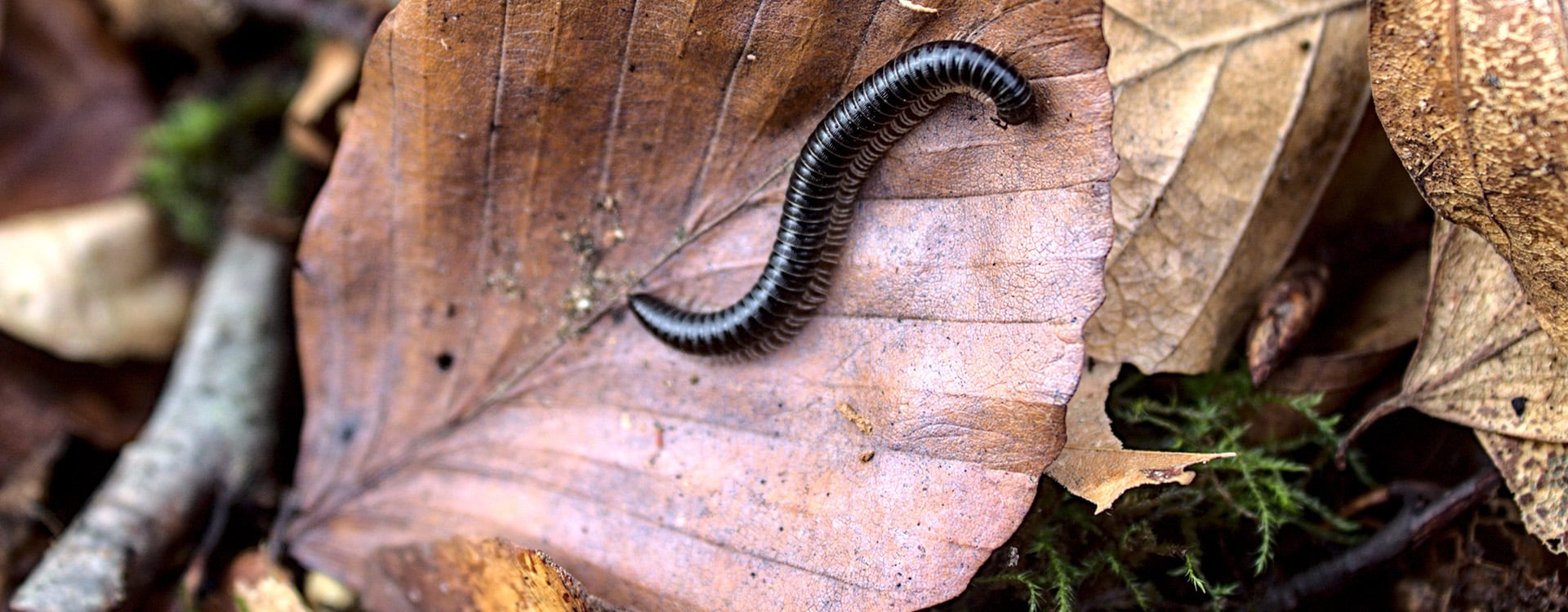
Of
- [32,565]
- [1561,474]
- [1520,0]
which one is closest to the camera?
[1520,0]

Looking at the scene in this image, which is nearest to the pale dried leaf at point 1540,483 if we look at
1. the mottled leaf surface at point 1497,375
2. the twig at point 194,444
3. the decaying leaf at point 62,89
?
the mottled leaf surface at point 1497,375

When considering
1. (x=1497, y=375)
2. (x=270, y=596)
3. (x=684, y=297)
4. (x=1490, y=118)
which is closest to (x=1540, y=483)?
(x=1497, y=375)

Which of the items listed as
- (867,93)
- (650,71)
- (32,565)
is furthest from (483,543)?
(32,565)

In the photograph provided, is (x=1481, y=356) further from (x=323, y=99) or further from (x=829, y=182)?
(x=323, y=99)

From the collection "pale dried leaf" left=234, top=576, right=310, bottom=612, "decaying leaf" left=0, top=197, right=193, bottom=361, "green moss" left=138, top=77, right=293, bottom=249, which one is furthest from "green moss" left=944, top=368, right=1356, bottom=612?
"green moss" left=138, top=77, right=293, bottom=249

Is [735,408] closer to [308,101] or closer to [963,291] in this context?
[963,291]
